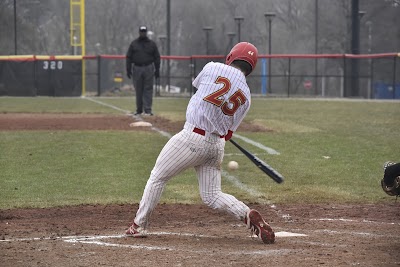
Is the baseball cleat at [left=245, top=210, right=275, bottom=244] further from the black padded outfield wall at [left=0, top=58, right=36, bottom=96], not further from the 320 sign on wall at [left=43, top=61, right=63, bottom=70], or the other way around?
the black padded outfield wall at [left=0, top=58, right=36, bottom=96]

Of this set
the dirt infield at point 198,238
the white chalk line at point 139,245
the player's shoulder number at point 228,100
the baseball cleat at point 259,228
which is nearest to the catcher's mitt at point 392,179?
the dirt infield at point 198,238

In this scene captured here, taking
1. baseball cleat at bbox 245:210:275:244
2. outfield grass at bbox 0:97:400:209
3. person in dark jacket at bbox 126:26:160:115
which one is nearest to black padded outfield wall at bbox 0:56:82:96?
person in dark jacket at bbox 126:26:160:115

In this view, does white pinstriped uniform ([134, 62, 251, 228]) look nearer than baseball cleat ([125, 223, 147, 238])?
Yes

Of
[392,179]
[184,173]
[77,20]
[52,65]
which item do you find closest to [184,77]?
[77,20]

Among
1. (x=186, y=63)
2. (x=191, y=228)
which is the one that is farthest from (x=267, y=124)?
(x=186, y=63)

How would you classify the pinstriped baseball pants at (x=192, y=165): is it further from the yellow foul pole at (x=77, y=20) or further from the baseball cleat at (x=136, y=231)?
the yellow foul pole at (x=77, y=20)

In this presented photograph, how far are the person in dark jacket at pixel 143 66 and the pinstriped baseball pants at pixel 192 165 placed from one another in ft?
48.3


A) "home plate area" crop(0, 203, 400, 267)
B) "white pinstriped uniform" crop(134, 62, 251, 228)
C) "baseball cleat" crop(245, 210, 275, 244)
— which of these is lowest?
"home plate area" crop(0, 203, 400, 267)

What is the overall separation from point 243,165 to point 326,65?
33.6 metres

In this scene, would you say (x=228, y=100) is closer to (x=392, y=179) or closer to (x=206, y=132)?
(x=206, y=132)

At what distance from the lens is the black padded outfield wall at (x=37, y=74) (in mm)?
37562

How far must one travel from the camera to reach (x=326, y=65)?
4556cm

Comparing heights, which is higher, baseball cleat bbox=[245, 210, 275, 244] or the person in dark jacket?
the person in dark jacket

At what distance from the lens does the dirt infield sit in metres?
6.50
